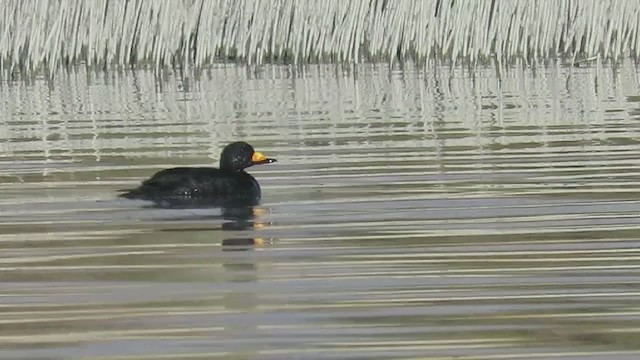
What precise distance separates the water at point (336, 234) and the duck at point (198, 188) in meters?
0.15

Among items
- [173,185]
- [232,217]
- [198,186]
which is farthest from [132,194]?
[232,217]

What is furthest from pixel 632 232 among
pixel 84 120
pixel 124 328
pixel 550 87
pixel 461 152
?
pixel 550 87

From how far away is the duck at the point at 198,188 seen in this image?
955 cm

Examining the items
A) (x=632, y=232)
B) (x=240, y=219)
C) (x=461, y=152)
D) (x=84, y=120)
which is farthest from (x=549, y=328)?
(x=84, y=120)

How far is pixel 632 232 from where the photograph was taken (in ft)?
26.0

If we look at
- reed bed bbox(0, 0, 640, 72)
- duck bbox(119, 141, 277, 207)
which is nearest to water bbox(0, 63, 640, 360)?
duck bbox(119, 141, 277, 207)

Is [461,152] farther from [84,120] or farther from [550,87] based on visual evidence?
[550,87]

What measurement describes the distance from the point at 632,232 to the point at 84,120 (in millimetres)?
7148

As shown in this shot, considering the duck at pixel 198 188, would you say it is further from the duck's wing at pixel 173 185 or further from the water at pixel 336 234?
the water at pixel 336 234

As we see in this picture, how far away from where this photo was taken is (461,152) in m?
11.4

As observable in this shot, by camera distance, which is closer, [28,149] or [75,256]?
[75,256]

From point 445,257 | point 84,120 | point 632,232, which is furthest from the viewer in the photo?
point 84,120

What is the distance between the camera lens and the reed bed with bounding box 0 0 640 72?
1906 centimetres

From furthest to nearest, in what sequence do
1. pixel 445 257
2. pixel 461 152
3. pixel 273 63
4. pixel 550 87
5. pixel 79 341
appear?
pixel 273 63 → pixel 550 87 → pixel 461 152 → pixel 445 257 → pixel 79 341
